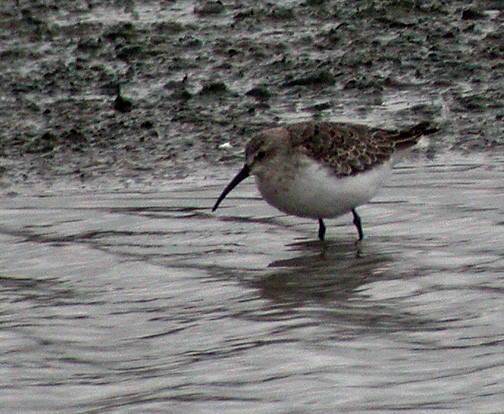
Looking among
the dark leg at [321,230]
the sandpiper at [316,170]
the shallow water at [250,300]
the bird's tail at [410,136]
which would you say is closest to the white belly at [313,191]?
the sandpiper at [316,170]

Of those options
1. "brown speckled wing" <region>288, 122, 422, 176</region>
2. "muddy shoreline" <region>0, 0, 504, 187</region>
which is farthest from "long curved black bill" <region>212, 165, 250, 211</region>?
"muddy shoreline" <region>0, 0, 504, 187</region>

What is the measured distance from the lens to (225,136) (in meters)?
12.4

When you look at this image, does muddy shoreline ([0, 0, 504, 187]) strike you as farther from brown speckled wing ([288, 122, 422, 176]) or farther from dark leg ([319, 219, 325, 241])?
dark leg ([319, 219, 325, 241])

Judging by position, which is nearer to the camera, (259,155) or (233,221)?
(259,155)

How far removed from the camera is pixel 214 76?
45.6 feet

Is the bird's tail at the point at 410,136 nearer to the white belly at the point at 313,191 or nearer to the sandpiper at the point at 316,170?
the sandpiper at the point at 316,170

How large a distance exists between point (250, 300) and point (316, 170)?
1.69m

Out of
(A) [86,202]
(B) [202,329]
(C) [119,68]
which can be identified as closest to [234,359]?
(B) [202,329]

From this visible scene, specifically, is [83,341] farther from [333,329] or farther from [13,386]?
[333,329]

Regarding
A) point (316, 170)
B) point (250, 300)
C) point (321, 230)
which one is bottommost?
point (321, 230)

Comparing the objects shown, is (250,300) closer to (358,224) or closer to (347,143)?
(358,224)

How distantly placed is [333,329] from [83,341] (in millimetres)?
1293

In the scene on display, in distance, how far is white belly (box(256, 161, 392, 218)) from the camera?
9781 mm

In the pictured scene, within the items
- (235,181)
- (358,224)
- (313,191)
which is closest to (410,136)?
(358,224)
